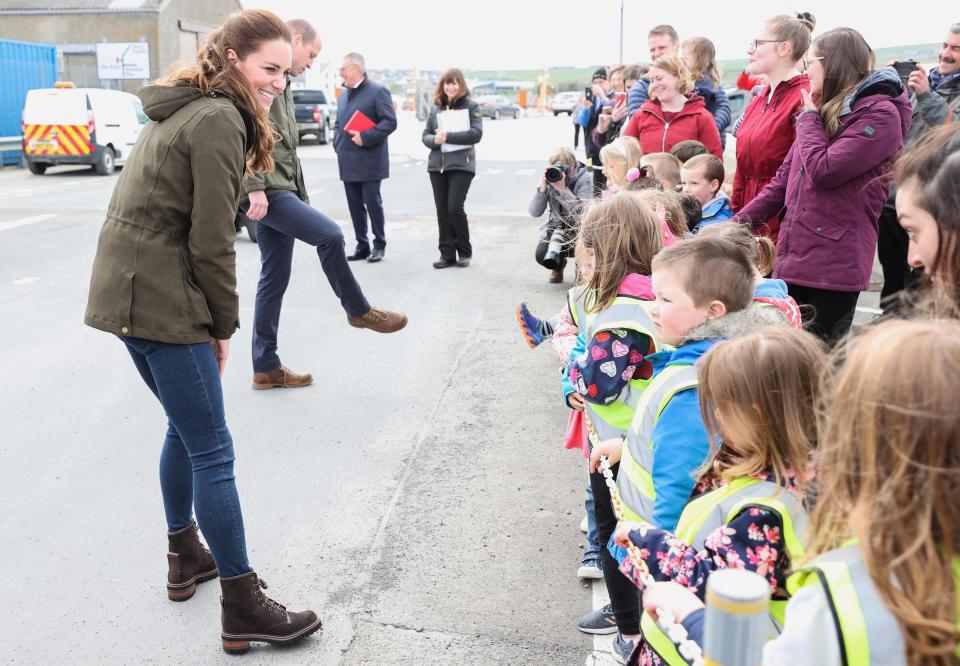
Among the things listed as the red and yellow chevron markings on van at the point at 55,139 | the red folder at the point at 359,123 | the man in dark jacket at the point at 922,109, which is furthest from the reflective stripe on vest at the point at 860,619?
the red and yellow chevron markings on van at the point at 55,139

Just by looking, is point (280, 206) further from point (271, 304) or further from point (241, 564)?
point (241, 564)

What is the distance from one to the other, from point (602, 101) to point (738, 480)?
8616 millimetres

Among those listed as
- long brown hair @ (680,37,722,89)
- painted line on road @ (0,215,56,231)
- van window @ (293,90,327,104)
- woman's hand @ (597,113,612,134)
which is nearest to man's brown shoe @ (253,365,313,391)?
long brown hair @ (680,37,722,89)

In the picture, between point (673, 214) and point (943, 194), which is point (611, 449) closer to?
point (943, 194)

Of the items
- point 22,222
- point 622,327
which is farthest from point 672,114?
point 22,222

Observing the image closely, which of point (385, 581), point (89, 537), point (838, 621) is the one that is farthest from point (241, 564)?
point (838, 621)

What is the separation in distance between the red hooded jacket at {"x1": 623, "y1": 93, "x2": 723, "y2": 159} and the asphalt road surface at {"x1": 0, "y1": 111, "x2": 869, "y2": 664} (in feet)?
5.36

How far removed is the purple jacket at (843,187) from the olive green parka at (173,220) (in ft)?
7.90

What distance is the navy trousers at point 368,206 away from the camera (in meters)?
9.15

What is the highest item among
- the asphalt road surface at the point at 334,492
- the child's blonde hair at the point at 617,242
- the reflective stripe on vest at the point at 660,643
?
the child's blonde hair at the point at 617,242

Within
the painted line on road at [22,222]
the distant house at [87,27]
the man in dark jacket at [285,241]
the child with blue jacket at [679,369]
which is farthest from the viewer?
the distant house at [87,27]

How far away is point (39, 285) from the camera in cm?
786

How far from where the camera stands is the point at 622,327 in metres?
2.57

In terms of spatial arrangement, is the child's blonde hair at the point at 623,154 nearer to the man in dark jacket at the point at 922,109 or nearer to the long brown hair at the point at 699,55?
the long brown hair at the point at 699,55
